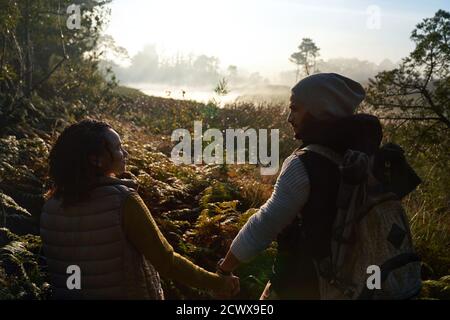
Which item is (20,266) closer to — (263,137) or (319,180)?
(319,180)

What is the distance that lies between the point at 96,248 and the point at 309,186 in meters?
1.28

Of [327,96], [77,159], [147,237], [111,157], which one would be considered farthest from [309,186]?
[77,159]

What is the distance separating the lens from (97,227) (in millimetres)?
2670

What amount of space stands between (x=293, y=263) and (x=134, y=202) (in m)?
0.97

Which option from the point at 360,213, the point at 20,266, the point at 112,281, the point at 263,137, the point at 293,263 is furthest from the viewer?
the point at 263,137

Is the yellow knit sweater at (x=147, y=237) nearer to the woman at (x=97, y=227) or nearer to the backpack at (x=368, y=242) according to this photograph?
the woman at (x=97, y=227)

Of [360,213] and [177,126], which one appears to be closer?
[360,213]

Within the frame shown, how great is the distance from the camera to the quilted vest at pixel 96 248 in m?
2.67

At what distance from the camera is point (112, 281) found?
109 inches

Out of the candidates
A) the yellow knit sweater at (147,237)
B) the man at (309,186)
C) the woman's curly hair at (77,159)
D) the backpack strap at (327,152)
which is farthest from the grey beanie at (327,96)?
the woman's curly hair at (77,159)

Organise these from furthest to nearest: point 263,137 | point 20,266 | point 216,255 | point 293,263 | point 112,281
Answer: point 263,137 → point 216,255 → point 20,266 → point 112,281 → point 293,263

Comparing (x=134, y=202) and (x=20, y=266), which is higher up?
(x=134, y=202)
